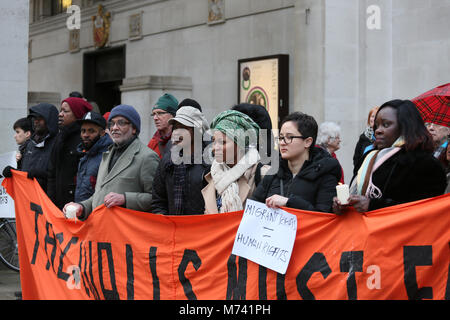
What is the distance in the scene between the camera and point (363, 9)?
13.3 meters

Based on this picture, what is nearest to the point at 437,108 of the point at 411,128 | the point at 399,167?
the point at 411,128

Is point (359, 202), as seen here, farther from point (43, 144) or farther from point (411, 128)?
point (43, 144)

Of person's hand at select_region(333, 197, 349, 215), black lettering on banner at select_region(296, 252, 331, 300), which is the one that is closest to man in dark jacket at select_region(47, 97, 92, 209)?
black lettering on banner at select_region(296, 252, 331, 300)

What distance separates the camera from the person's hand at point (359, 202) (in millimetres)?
4602

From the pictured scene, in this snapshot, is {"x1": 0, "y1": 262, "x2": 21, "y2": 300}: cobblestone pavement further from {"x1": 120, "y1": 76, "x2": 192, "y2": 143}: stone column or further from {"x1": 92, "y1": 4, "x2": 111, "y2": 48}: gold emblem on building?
{"x1": 92, "y1": 4, "x2": 111, "y2": 48}: gold emblem on building

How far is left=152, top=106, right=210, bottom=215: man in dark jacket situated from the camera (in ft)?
19.3

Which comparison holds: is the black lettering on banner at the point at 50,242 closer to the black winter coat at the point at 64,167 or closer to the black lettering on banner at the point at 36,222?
the black lettering on banner at the point at 36,222

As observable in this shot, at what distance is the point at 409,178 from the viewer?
4676 millimetres

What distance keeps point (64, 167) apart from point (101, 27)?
545 inches

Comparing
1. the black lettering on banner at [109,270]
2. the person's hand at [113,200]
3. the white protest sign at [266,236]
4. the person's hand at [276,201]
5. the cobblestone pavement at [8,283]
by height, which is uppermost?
the person's hand at [276,201]

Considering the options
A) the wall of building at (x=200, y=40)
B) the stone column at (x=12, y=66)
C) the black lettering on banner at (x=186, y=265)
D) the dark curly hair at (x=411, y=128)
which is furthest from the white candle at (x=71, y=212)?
the wall of building at (x=200, y=40)

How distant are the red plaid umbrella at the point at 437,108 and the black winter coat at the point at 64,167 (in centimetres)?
341

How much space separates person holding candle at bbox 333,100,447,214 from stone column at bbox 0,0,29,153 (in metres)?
7.00
